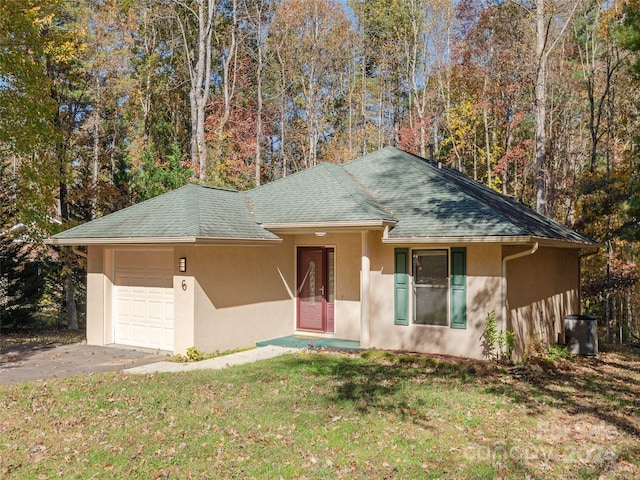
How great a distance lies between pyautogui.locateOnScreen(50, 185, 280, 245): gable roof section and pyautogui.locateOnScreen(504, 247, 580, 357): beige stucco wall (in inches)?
203

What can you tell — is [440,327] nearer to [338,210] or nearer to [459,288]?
[459,288]

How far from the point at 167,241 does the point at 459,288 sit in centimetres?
563

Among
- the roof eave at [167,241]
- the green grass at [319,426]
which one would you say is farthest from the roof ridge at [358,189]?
the green grass at [319,426]

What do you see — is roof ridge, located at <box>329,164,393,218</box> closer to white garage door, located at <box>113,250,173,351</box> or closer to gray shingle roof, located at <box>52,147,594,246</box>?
gray shingle roof, located at <box>52,147,594,246</box>

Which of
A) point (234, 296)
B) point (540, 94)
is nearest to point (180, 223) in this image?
point (234, 296)

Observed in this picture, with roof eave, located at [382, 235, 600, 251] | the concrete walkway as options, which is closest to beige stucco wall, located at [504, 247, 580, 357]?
roof eave, located at [382, 235, 600, 251]

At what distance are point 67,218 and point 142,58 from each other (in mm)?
12140

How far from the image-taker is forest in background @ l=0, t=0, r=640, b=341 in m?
15.8

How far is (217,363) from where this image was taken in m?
8.92

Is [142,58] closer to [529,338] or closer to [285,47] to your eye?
[285,47]

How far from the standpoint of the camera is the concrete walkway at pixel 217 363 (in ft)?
27.7

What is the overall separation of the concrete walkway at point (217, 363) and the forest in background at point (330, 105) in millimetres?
6069

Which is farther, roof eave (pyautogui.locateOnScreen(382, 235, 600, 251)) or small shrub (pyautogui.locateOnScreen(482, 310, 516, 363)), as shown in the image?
small shrub (pyautogui.locateOnScreen(482, 310, 516, 363))

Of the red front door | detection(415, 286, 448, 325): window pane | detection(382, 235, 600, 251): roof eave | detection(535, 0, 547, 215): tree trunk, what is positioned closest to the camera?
detection(382, 235, 600, 251): roof eave
